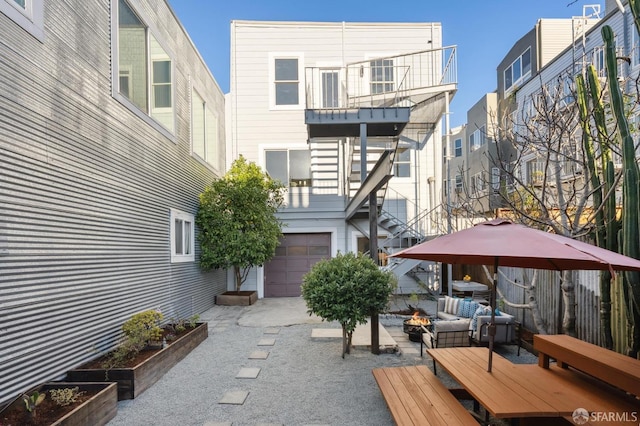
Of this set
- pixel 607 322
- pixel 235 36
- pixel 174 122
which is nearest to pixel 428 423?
pixel 607 322

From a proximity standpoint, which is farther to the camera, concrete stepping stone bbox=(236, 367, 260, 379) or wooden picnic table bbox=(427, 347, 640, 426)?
concrete stepping stone bbox=(236, 367, 260, 379)

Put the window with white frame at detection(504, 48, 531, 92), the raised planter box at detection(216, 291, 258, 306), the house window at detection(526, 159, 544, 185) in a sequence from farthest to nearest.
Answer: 1. the window with white frame at detection(504, 48, 531, 92)
2. the raised planter box at detection(216, 291, 258, 306)
3. the house window at detection(526, 159, 544, 185)

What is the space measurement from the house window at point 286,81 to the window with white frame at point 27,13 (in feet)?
28.5

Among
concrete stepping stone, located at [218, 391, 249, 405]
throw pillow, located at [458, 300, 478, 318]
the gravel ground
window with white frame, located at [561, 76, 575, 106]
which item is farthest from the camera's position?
throw pillow, located at [458, 300, 478, 318]

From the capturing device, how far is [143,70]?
6.70 metres

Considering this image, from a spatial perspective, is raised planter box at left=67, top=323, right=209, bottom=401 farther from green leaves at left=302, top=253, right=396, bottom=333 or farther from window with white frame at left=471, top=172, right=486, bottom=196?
window with white frame at left=471, top=172, right=486, bottom=196

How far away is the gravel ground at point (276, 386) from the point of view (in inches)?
151

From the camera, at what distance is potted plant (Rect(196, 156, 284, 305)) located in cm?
971

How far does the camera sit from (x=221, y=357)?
19.3ft

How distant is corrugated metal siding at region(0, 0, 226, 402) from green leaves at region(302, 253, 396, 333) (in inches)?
122

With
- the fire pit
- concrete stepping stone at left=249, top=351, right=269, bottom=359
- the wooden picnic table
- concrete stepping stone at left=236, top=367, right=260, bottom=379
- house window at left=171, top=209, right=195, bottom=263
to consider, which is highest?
house window at left=171, top=209, right=195, bottom=263

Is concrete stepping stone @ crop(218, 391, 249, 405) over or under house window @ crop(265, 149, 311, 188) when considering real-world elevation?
under

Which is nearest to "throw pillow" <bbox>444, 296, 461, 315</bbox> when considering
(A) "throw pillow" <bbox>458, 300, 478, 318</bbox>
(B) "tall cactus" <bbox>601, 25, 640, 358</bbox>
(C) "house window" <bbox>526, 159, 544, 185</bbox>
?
(A) "throw pillow" <bbox>458, 300, 478, 318</bbox>

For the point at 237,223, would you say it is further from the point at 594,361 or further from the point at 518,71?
the point at 518,71
